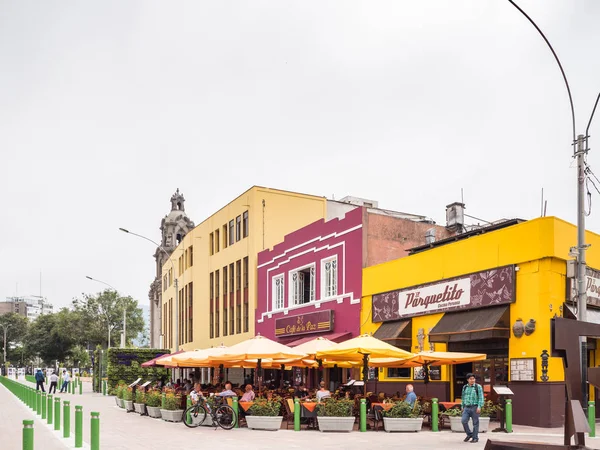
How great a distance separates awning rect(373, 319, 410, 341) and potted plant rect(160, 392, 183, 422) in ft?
26.7

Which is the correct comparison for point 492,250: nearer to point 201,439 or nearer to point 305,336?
point 201,439

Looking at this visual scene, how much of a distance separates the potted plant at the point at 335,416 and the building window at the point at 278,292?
19596 millimetres

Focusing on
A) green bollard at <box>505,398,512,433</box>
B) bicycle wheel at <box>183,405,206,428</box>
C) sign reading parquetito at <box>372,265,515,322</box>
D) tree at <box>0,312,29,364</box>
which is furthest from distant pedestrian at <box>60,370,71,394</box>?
tree at <box>0,312,29,364</box>

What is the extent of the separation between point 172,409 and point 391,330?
29.0 ft

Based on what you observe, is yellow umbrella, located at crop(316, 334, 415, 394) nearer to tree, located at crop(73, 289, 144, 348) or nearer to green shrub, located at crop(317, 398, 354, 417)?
green shrub, located at crop(317, 398, 354, 417)

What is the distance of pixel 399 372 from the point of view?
93.9ft

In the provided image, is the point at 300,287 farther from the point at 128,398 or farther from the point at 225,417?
the point at 225,417

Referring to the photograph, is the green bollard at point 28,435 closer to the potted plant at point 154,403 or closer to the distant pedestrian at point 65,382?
the potted plant at point 154,403

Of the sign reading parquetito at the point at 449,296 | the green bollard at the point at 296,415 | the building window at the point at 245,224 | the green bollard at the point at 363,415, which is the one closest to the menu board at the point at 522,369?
the sign reading parquetito at the point at 449,296

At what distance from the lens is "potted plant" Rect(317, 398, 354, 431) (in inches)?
776

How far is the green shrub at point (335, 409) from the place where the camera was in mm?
19844

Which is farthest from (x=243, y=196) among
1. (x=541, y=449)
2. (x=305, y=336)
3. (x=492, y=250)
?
(x=541, y=449)

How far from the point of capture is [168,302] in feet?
230

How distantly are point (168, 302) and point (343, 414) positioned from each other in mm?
51883
